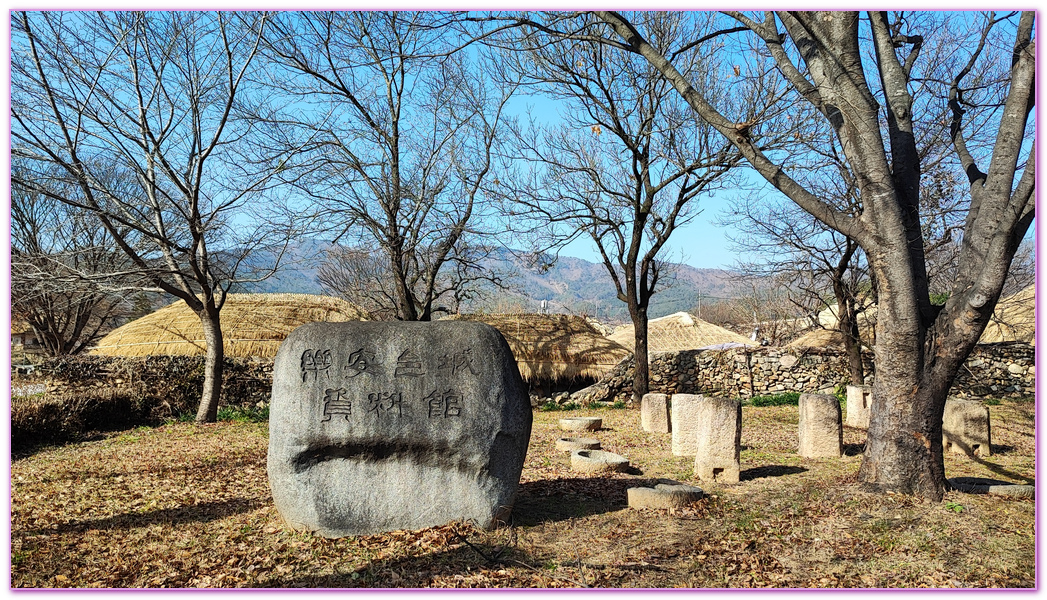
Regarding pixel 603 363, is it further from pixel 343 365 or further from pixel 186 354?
pixel 343 365

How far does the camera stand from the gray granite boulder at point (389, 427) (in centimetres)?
542

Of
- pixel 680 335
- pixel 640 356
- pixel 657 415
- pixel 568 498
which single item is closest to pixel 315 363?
pixel 568 498

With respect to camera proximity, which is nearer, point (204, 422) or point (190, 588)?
point (190, 588)

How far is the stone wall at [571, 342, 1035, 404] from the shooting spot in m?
16.4

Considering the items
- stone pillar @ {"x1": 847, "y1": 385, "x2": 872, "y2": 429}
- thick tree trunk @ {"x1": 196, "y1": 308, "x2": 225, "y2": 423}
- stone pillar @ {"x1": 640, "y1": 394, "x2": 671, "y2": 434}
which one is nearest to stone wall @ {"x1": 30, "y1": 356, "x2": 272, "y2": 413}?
thick tree trunk @ {"x1": 196, "y1": 308, "x2": 225, "y2": 423}

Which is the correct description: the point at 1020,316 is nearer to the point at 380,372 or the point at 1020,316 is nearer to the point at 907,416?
the point at 907,416

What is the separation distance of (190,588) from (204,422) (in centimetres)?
876

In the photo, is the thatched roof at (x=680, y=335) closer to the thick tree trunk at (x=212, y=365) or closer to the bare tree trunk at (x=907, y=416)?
the thick tree trunk at (x=212, y=365)

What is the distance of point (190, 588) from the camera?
187 inches

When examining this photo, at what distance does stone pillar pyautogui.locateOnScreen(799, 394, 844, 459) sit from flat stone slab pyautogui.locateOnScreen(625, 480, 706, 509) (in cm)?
346

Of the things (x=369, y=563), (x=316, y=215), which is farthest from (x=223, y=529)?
(x=316, y=215)

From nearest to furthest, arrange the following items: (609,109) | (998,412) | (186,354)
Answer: (998,412), (609,109), (186,354)

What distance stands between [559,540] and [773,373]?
13860 mm

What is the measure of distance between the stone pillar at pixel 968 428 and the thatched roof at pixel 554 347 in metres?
9.93
